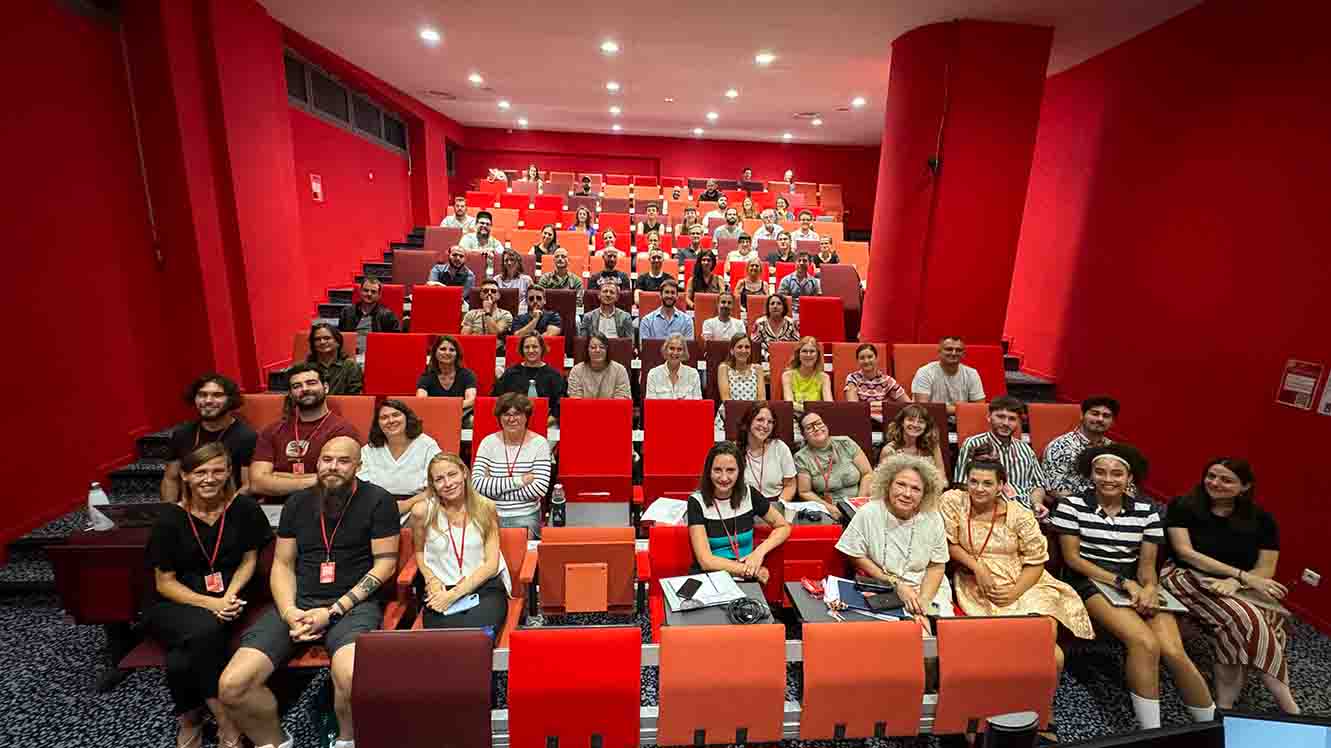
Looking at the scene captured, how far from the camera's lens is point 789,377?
434cm

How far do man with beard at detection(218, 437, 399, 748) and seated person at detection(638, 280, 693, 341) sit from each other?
301 cm

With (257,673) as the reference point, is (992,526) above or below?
above

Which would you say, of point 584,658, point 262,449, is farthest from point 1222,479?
point 262,449

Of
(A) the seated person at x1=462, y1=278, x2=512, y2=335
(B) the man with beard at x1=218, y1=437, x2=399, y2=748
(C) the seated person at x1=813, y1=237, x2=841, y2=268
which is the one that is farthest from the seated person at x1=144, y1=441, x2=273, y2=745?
(C) the seated person at x1=813, y1=237, x2=841, y2=268

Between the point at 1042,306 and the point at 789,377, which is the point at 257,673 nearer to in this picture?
the point at 789,377

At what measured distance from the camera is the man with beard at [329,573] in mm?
2180

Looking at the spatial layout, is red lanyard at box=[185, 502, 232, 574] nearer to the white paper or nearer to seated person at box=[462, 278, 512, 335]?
the white paper

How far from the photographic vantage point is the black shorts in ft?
7.18

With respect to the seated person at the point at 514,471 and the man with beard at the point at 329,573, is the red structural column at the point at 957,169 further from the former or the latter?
the man with beard at the point at 329,573

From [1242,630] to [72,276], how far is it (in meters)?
6.65

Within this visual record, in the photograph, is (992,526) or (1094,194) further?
(1094,194)

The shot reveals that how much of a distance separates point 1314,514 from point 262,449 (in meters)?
5.94

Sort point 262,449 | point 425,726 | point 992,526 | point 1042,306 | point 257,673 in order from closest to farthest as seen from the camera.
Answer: point 425,726 → point 257,673 → point 992,526 → point 262,449 → point 1042,306

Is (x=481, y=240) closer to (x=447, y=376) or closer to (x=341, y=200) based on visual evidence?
(x=341, y=200)
